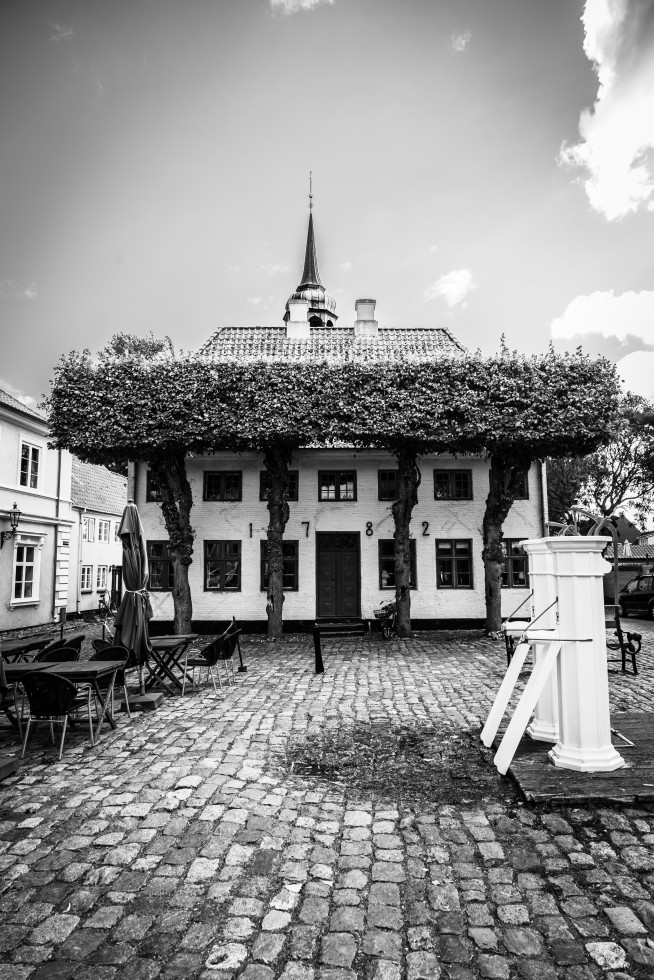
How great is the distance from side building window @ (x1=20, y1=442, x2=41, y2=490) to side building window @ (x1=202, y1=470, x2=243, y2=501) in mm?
6413

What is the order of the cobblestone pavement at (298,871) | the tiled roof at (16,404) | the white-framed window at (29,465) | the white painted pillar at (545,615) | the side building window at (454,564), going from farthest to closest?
the white-framed window at (29,465) → the side building window at (454,564) → the tiled roof at (16,404) → the white painted pillar at (545,615) → the cobblestone pavement at (298,871)

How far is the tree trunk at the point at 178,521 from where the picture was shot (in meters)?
15.9

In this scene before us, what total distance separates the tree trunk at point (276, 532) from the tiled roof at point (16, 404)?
29.6 ft

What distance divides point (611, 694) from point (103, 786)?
24.0ft

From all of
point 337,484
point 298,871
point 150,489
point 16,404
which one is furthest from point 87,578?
point 298,871

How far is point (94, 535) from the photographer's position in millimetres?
26484

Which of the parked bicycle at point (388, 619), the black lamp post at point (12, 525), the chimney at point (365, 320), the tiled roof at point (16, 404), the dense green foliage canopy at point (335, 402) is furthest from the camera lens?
the chimney at point (365, 320)

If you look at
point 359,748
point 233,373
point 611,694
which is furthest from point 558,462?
point 359,748

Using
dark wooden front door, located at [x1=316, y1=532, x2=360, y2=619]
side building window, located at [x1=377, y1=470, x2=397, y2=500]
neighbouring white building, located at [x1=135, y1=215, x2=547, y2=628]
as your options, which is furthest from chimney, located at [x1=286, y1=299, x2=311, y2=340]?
dark wooden front door, located at [x1=316, y1=532, x2=360, y2=619]

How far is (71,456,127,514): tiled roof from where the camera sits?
2602 centimetres

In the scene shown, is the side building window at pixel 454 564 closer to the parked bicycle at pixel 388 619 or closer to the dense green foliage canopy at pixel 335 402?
the parked bicycle at pixel 388 619

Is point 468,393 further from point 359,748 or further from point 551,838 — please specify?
point 551,838

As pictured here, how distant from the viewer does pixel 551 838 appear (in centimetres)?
411

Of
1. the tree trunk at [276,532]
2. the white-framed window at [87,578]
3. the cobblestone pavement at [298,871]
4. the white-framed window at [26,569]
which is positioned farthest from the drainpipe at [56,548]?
the cobblestone pavement at [298,871]
